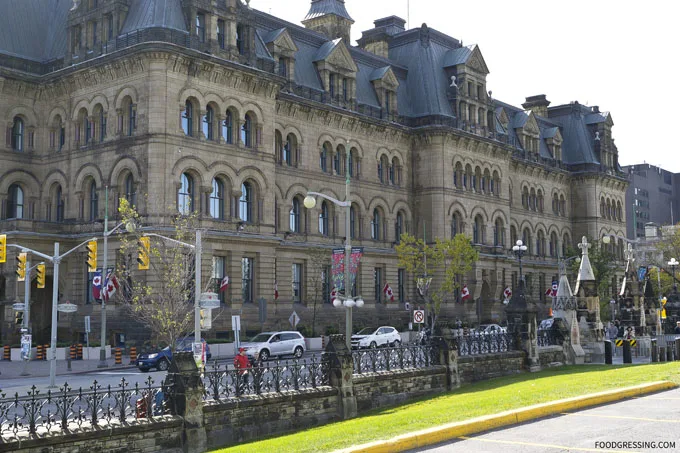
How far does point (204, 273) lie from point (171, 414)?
84.4 ft

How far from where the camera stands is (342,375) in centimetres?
2481

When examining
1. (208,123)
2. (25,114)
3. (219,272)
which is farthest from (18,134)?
(219,272)

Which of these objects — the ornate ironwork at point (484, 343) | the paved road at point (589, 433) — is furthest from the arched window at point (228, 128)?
the paved road at point (589, 433)

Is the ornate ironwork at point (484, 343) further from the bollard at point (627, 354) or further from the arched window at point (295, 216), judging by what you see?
the arched window at point (295, 216)

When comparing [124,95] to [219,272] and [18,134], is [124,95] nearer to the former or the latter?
[18,134]

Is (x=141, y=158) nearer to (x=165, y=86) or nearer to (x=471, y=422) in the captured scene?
(x=165, y=86)

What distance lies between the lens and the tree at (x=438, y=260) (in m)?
60.5

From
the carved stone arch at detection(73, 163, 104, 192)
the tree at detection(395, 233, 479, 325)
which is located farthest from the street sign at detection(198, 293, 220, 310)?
the tree at detection(395, 233, 479, 325)

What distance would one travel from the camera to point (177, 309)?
36.4m

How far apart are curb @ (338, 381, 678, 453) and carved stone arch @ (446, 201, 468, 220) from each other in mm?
44192

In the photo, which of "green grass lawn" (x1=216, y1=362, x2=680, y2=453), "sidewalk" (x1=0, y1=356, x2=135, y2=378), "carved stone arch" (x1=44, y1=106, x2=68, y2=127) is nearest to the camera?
"green grass lawn" (x1=216, y1=362, x2=680, y2=453)

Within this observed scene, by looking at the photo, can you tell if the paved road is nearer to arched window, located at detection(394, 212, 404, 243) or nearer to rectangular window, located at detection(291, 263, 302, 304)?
rectangular window, located at detection(291, 263, 302, 304)

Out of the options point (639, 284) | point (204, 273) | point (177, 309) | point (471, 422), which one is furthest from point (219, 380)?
point (639, 284)

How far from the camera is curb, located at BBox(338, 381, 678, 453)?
16.1 m
